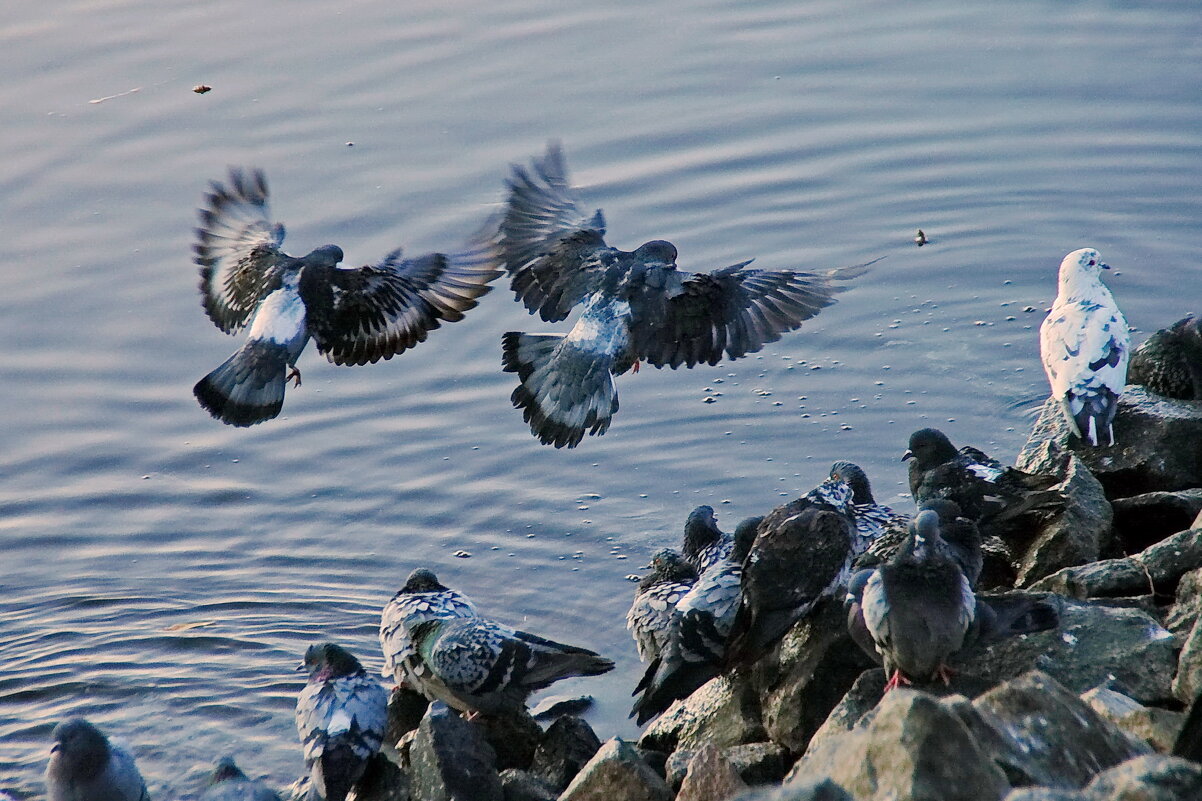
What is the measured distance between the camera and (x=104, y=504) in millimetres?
9094

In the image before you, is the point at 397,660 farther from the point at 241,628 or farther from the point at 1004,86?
the point at 1004,86

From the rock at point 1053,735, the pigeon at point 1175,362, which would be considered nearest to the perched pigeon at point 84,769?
the rock at point 1053,735

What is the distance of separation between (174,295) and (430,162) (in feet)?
7.18

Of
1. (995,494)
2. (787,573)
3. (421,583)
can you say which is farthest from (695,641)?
(421,583)

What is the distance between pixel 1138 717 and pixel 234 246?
537 cm

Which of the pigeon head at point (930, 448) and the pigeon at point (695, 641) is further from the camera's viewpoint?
the pigeon head at point (930, 448)

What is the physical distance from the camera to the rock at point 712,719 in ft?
19.3

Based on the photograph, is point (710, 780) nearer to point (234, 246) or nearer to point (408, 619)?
point (408, 619)

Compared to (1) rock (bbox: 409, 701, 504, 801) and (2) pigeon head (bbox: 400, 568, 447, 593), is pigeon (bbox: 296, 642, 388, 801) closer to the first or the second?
(1) rock (bbox: 409, 701, 504, 801)

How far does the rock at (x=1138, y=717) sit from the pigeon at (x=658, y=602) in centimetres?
223

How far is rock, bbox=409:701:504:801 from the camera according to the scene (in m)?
5.35

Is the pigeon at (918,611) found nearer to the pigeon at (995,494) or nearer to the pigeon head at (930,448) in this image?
the pigeon at (995,494)

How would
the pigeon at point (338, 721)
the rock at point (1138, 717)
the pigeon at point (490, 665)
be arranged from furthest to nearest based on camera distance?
the pigeon at point (490, 665)
the pigeon at point (338, 721)
the rock at point (1138, 717)

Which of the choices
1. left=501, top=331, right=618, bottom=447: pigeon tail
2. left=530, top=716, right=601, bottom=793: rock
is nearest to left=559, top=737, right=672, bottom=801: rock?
left=530, top=716, right=601, bottom=793: rock
